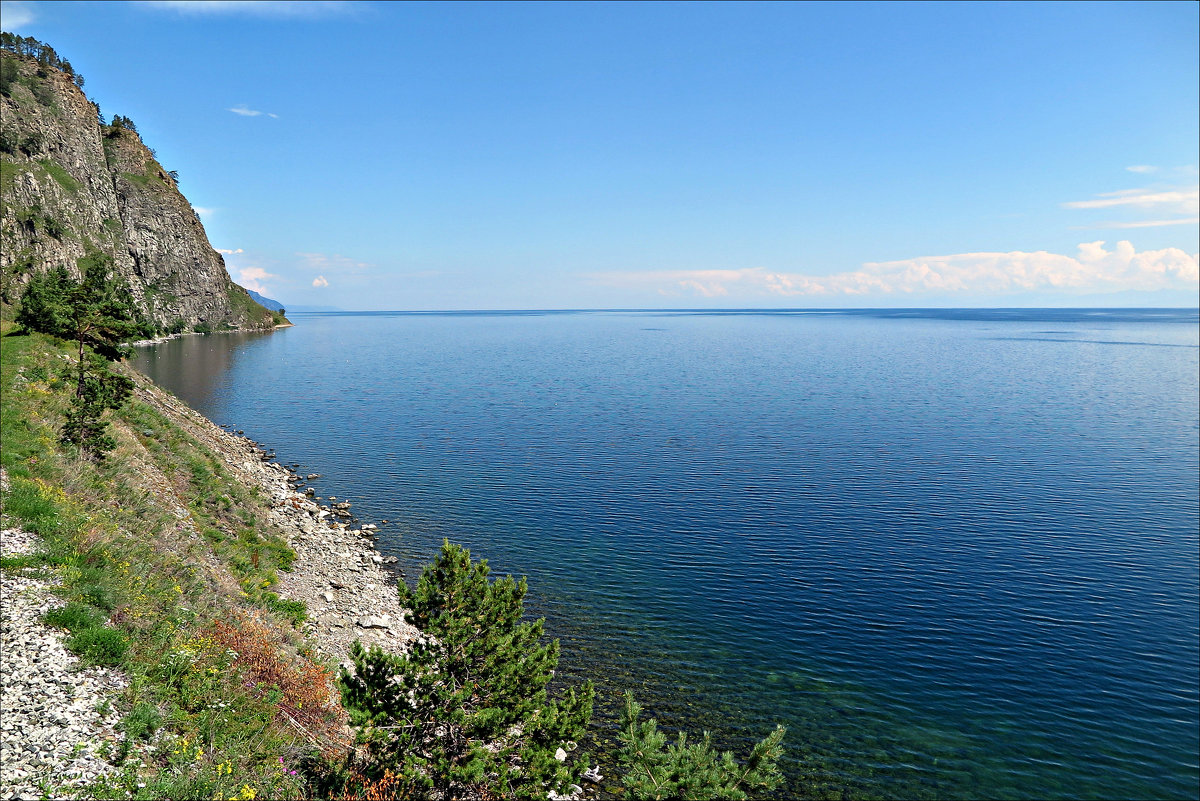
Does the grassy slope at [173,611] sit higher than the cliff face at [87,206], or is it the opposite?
the cliff face at [87,206]

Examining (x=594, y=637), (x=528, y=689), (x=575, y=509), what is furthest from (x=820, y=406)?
(x=528, y=689)

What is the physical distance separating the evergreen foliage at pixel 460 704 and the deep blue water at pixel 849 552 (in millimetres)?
10390

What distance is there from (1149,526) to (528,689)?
1930 inches

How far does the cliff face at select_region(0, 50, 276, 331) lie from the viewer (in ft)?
387

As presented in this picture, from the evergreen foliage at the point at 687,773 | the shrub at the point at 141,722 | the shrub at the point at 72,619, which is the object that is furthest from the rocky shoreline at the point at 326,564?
the evergreen foliage at the point at 687,773

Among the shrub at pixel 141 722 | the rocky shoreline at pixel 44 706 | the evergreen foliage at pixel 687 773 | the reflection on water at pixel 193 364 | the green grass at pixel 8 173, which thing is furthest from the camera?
the green grass at pixel 8 173

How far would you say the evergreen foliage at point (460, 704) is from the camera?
599 inches

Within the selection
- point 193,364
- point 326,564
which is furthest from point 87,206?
point 326,564

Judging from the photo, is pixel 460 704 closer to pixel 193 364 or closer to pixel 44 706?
pixel 44 706

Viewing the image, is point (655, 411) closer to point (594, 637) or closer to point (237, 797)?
point (594, 637)

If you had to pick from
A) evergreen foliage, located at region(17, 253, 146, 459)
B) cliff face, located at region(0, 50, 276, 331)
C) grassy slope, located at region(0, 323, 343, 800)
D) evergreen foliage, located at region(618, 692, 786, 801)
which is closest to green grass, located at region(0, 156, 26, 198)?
cliff face, located at region(0, 50, 276, 331)

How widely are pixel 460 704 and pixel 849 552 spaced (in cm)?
3176

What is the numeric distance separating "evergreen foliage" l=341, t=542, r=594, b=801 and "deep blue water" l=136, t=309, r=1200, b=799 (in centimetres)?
1039

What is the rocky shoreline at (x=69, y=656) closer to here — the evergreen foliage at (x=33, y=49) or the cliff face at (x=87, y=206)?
the cliff face at (x=87, y=206)
